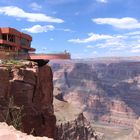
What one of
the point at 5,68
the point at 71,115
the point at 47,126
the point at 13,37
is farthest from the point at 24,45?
the point at 71,115

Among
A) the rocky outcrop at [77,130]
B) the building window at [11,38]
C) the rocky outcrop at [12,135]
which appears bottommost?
the rocky outcrop at [77,130]

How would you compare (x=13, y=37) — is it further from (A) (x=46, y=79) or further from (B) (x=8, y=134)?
(B) (x=8, y=134)

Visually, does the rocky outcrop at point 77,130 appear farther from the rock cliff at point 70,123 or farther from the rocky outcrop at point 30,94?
the rocky outcrop at point 30,94

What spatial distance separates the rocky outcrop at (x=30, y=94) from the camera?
27.4 meters

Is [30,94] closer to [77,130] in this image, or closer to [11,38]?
[11,38]

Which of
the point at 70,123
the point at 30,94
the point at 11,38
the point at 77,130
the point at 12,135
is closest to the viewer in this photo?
the point at 12,135

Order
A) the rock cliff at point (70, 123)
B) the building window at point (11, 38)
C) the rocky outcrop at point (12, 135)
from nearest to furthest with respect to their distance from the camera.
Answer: the rocky outcrop at point (12, 135), the building window at point (11, 38), the rock cliff at point (70, 123)

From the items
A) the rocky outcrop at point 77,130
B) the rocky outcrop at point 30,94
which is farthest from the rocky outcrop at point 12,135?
the rocky outcrop at point 77,130

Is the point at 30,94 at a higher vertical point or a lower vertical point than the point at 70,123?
higher

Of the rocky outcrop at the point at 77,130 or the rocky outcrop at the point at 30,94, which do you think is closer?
the rocky outcrop at the point at 30,94

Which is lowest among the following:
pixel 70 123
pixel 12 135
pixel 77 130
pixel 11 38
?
pixel 77 130

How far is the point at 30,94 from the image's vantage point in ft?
98.6

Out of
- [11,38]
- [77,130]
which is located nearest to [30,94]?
[11,38]

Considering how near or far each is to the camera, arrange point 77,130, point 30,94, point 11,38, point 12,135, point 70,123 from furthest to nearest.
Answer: point 77,130 → point 70,123 → point 11,38 → point 30,94 → point 12,135
